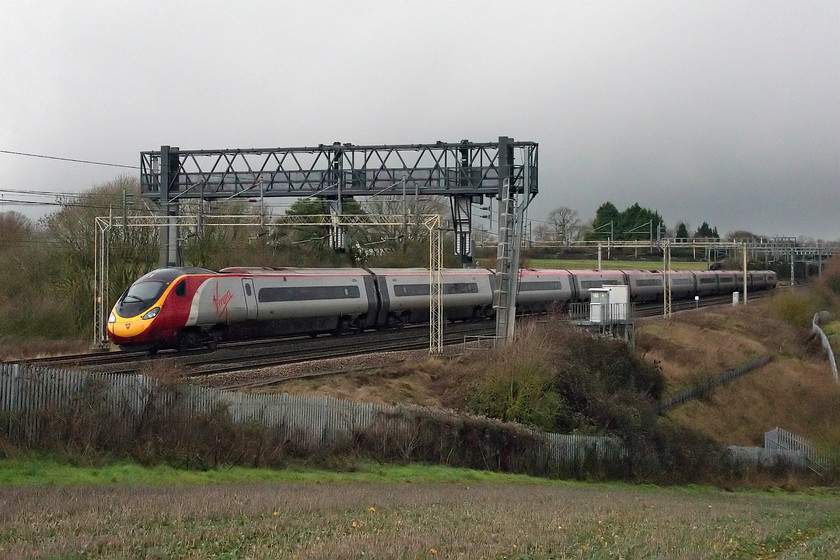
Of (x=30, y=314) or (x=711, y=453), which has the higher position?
(x=30, y=314)

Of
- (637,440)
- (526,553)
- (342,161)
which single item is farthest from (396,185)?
(526,553)

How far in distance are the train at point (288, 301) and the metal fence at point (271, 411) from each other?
957 cm

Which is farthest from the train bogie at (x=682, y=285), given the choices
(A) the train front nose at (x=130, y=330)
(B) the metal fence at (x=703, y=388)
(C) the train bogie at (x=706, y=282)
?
(A) the train front nose at (x=130, y=330)

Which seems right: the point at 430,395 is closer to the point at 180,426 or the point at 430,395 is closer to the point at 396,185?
the point at 180,426

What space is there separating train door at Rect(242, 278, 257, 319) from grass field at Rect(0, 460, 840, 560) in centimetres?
1400

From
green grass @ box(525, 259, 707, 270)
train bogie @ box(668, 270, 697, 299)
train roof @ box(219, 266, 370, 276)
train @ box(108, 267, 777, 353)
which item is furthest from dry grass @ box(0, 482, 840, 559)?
green grass @ box(525, 259, 707, 270)

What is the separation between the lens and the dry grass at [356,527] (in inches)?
347

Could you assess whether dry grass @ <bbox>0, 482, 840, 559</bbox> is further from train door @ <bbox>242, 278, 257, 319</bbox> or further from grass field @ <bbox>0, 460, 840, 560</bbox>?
train door @ <bbox>242, 278, 257, 319</bbox>

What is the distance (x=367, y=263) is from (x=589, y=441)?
96.9ft

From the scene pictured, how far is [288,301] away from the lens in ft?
103

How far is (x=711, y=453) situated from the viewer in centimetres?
2733

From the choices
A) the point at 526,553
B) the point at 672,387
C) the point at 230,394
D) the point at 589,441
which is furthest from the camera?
the point at 672,387

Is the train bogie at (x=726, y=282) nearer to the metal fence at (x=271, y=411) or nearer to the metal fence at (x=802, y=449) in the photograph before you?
the metal fence at (x=802, y=449)

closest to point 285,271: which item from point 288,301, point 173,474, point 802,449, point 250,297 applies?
point 288,301
